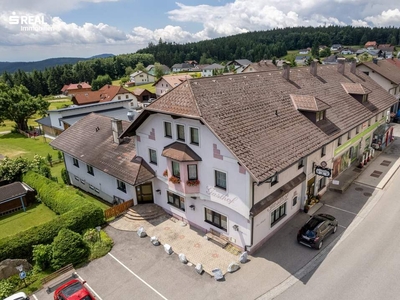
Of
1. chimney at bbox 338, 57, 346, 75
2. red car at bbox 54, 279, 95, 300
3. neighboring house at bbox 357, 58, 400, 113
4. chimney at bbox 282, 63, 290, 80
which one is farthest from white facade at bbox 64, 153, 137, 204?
neighboring house at bbox 357, 58, 400, 113

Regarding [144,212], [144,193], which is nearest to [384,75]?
[144,193]

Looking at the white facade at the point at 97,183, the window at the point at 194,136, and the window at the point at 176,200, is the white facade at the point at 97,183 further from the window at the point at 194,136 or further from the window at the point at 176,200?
the window at the point at 194,136

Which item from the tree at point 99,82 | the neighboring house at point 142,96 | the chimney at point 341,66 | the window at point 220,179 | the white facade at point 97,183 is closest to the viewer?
the window at point 220,179

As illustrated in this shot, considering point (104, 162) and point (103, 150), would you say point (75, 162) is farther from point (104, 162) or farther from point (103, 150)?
point (104, 162)

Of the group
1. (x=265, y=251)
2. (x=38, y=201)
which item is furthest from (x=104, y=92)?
(x=265, y=251)

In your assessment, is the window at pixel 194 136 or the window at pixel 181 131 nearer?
the window at pixel 194 136

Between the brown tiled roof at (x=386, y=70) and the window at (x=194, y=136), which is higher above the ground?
the brown tiled roof at (x=386, y=70)

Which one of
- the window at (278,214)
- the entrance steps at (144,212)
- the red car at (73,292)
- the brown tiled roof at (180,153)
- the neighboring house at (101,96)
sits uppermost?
the brown tiled roof at (180,153)

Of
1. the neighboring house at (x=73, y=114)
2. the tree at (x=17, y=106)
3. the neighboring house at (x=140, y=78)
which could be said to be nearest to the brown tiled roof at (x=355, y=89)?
the neighboring house at (x=73, y=114)
